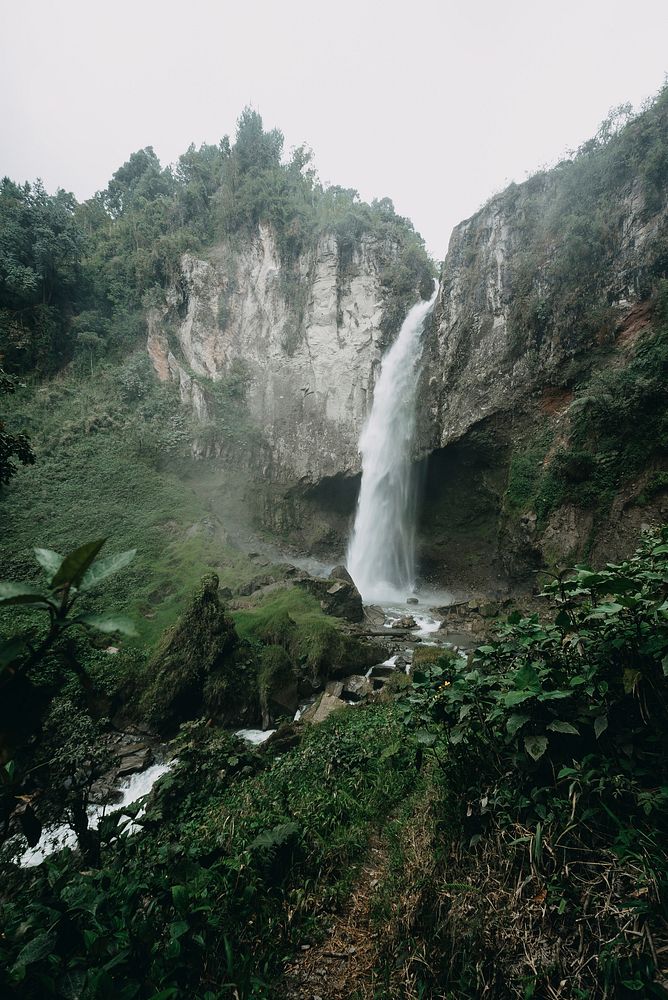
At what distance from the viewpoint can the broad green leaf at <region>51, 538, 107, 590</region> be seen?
42.4 inches

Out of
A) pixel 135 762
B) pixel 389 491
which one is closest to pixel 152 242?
pixel 389 491

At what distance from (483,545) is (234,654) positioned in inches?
432

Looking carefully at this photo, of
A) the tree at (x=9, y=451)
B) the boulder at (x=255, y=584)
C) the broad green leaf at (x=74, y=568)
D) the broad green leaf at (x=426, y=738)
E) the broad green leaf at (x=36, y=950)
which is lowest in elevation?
the boulder at (x=255, y=584)

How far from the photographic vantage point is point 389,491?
1784 centimetres

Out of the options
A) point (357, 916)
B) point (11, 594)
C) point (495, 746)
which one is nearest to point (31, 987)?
point (11, 594)

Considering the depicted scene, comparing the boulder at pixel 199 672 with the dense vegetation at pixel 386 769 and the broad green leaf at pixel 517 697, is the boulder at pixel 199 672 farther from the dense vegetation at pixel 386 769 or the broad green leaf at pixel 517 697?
the broad green leaf at pixel 517 697

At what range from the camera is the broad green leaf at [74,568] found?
3.53 feet

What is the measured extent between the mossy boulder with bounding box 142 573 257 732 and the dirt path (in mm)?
4895

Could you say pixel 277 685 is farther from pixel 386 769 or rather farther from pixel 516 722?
pixel 516 722

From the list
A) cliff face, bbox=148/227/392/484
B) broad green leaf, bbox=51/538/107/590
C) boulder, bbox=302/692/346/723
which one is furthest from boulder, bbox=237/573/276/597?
broad green leaf, bbox=51/538/107/590

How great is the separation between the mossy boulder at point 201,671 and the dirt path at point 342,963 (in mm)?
4895

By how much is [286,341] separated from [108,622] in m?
23.1

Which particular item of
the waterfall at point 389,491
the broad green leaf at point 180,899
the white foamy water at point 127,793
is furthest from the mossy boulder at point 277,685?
the waterfall at point 389,491

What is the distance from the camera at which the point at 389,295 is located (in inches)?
846
